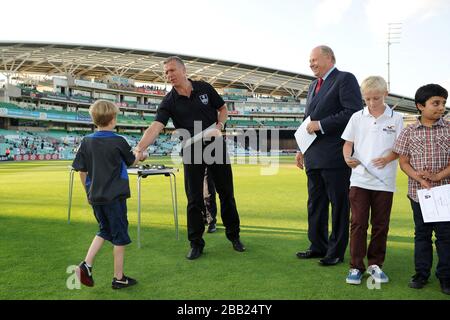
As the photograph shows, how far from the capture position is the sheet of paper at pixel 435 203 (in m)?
3.12

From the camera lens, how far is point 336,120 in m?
3.90

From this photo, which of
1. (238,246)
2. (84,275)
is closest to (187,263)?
(238,246)

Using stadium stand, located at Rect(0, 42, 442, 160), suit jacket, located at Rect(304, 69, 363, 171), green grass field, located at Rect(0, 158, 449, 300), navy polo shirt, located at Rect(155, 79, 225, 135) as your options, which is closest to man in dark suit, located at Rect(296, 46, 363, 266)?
suit jacket, located at Rect(304, 69, 363, 171)

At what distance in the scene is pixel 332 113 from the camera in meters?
4.13

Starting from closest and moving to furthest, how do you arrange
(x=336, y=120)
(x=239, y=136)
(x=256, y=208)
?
(x=336, y=120) → (x=256, y=208) → (x=239, y=136)

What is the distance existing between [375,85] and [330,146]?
0.93 meters

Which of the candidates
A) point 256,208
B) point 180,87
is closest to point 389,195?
point 180,87

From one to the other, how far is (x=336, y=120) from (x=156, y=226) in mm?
3544

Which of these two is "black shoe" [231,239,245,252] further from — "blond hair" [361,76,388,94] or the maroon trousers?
"blond hair" [361,76,388,94]

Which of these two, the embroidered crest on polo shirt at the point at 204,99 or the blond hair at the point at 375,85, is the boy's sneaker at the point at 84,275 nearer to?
the embroidered crest on polo shirt at the point at 204,99

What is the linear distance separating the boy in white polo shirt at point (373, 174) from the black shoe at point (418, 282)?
8.5 inches

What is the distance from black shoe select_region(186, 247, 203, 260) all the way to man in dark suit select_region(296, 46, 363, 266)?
1142mm

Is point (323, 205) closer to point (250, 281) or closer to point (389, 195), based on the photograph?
point (389, 195)

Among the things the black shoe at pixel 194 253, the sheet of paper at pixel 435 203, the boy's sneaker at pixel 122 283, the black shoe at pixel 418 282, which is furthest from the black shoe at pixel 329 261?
the boy's sneaker at pixel 122 283
